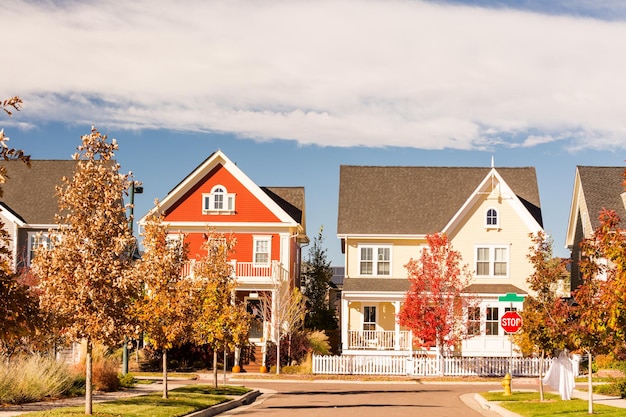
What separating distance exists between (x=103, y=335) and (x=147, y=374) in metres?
23.3

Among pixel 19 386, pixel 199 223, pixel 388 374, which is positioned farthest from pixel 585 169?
pixel 19 386

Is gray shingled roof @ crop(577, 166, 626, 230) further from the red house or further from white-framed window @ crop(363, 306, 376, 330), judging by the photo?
the red house

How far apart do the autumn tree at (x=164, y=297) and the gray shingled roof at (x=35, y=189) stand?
90.8 ft

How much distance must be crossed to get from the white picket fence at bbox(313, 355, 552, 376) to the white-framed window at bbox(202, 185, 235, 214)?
36.6 feet

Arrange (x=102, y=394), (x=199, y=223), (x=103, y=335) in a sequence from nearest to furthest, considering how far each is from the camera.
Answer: (x=103, y=335)
(x=102, y=394)
(x=199, y=223)

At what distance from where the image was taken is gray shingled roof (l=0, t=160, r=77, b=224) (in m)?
53.6

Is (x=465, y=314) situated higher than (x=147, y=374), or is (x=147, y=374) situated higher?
(x=465, y=314)

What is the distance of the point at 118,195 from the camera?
2095 cm

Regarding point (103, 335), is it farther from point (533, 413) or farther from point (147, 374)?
point (147, 374)

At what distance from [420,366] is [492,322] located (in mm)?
6519

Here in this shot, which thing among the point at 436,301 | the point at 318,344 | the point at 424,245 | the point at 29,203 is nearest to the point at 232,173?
the point at 318,344

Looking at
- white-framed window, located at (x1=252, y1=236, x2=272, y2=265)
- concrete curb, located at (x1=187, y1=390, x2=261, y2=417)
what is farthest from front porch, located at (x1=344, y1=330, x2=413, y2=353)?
concrete curb, located at (x1=187, y1=390, x2=261, y2=417)

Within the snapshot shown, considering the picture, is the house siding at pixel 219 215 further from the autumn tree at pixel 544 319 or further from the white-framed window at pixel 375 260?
the autumn tree at pixel 544 319

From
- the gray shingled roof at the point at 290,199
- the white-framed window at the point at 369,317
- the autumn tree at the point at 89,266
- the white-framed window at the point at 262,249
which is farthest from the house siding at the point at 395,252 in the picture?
the autumn tree at the point at 89,266
